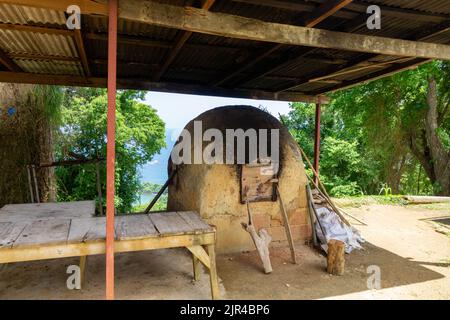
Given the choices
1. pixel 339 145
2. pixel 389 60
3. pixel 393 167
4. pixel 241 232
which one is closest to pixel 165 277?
pixel 241 232

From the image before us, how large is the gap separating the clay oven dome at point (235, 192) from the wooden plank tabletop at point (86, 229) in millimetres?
1166

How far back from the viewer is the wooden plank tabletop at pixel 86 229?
3.12 m

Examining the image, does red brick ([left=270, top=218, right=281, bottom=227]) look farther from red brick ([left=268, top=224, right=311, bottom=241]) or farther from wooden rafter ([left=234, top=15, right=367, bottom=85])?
wooden rafter ([left=234, top=15, right=367, bottom=85])

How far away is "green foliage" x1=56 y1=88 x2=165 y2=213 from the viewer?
1167 cm

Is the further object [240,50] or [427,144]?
[427,144]

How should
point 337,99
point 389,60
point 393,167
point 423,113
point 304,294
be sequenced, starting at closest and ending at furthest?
point 304,294
point 389,60
point 423,113
point 337,99
point 393,167

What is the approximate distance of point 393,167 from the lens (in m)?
15.1

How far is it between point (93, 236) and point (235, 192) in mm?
2659

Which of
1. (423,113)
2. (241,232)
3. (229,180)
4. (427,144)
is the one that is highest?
(423,113)

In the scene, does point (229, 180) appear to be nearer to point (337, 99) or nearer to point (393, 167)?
point (337, 99)

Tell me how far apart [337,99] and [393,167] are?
5.06 metres

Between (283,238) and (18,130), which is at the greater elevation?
(18,130)

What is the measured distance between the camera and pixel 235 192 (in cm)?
540
